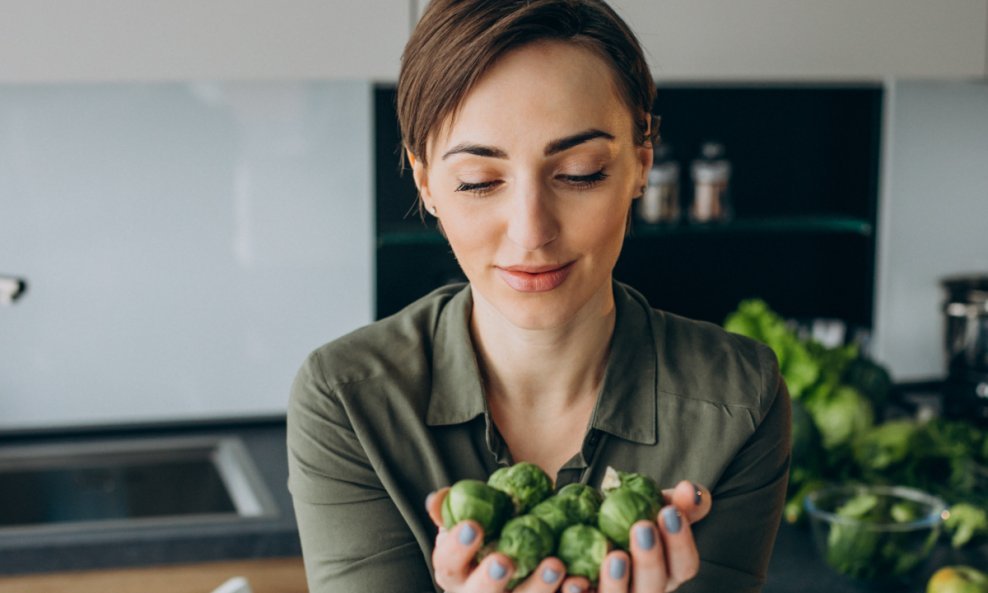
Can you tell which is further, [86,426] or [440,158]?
[86,426]

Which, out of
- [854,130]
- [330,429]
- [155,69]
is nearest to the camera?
[330,429]

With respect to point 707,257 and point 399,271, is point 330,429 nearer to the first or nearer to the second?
point 399,271

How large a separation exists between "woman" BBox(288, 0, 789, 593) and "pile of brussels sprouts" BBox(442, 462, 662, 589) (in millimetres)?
28

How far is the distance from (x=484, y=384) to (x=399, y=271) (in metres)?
1.45

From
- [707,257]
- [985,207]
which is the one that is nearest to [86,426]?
[707,257]

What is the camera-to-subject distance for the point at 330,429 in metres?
1.33

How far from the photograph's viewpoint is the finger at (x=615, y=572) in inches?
39.7

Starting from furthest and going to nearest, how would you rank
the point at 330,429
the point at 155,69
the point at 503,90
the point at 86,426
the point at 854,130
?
the point at 854,130
the point at 86,426
the point at 155,69
the point at 330,429
the point at 503,90

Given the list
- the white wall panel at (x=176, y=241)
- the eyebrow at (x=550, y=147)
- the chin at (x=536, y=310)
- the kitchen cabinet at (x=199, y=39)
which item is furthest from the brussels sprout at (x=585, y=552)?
the white wall panel at (x=176, y=241)

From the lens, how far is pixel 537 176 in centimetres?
120

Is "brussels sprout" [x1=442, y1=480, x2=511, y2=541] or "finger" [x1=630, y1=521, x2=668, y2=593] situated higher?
"brussels sprout" [x1=442, y1=480, x2=511, y2=541]

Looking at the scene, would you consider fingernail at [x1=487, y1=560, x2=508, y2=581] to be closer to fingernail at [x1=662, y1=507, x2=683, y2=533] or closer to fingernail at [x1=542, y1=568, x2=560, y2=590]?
fingernail at [x1=542, y1=568, x2=560, y2=590]

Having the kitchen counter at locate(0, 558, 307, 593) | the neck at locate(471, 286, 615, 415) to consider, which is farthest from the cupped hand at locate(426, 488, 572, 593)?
the kitchen counter at locate(0, 558, 307, 593)

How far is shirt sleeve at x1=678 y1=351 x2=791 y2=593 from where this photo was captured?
1307 mm
